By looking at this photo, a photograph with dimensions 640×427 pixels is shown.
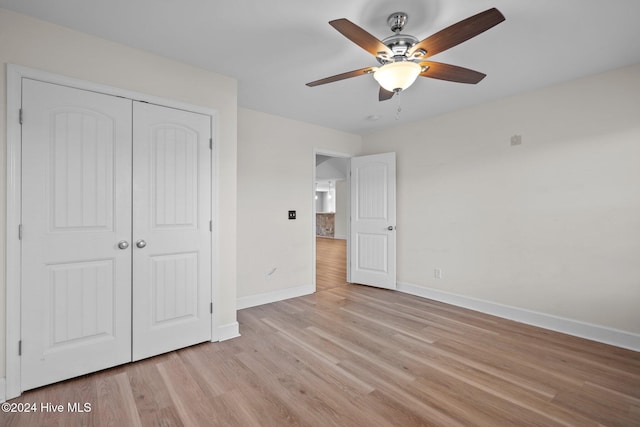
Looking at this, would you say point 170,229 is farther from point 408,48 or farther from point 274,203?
point 408,48

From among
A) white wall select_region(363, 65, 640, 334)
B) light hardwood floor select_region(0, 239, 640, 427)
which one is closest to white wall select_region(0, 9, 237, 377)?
light hardwood floor select_region(0, 239, 640, 427)

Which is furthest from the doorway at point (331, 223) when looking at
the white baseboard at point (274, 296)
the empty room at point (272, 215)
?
the empty room at point (272, 215)

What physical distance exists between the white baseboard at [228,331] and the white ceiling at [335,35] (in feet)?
7.64

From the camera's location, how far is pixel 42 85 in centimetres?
200

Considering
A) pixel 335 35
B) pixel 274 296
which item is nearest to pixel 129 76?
pixel 335 35

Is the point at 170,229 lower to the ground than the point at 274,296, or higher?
higher

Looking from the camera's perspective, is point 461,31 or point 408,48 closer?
point 461,31

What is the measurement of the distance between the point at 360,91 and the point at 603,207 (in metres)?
2.53

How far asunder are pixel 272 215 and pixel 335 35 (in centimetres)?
237

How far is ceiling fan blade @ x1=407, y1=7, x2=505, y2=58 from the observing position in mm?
1432

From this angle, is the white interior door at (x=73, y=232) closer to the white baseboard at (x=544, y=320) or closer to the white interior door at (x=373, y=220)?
the white interior door at (x=373, y=220)

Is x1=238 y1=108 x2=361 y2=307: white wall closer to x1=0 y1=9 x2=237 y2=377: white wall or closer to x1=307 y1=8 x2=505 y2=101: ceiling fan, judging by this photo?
x1=0 y1=9 x2=237 y2=377: white wall

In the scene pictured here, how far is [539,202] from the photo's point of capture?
10.3 feet

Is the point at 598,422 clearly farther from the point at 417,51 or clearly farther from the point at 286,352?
the point at 417,51
